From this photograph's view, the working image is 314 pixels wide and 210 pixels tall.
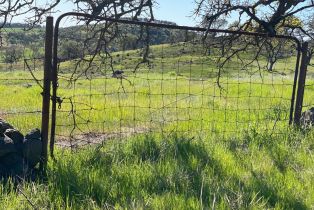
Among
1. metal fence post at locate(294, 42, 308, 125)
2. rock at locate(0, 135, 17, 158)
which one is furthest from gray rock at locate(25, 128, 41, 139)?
metal fence post at locate(294, 42, 308, 125)

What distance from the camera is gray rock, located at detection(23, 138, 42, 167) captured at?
4875mm

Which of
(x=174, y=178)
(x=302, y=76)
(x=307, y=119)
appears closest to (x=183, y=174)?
(x=174, y=178)

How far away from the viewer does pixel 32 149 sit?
16.0ft

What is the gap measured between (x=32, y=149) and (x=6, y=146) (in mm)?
288

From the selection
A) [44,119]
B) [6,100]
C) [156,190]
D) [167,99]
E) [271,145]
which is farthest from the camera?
[167,99]

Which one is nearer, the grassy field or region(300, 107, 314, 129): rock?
the grassy field

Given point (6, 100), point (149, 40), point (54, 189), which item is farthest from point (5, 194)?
point (6, 100)

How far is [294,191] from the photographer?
458 cm

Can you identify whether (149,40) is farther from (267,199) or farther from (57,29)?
(267,199)

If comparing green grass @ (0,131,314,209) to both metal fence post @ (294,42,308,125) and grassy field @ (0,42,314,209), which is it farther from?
metal fence post @ (294,42,308,125)

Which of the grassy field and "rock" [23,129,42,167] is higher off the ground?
"rock" [23,129,42,167]

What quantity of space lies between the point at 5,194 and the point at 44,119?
49.1 inches

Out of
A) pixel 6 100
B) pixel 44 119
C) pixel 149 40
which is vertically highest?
pixel 149 40

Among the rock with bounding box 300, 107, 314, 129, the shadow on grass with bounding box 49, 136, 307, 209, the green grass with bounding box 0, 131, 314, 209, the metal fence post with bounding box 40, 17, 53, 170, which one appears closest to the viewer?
the green grass with bounding box 0, 131, 314, 209
